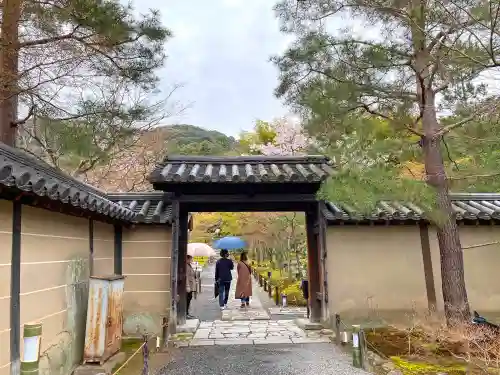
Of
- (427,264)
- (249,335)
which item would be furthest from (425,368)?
(249,335)

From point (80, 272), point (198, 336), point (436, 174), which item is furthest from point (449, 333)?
point (80, 272)

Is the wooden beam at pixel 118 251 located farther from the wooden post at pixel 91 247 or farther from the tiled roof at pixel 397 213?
the tiled roof at pixel 397 213

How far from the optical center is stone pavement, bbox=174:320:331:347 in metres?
8.23

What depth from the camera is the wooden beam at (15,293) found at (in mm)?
4457

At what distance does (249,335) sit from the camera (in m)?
8.96

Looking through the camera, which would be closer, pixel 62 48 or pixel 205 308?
pixel 62 48

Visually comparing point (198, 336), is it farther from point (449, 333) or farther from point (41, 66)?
point (41, 66)

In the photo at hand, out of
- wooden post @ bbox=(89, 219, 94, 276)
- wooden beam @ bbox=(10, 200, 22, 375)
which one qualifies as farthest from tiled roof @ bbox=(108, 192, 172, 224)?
wooden beam @ bbox=(10, 200, 22, 375)

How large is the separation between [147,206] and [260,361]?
13.9 feet

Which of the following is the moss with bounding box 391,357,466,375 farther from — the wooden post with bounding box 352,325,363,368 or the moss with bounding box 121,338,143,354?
the moss with bounding box 121,338,143,354

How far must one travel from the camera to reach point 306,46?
22.6 feet

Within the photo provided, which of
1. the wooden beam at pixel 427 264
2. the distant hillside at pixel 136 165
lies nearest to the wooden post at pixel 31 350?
the wooden beam at pixel 427 264

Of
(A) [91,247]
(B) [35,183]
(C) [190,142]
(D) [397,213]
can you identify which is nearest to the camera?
(B) [35,183]

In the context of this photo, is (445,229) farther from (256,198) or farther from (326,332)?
(256,198)
